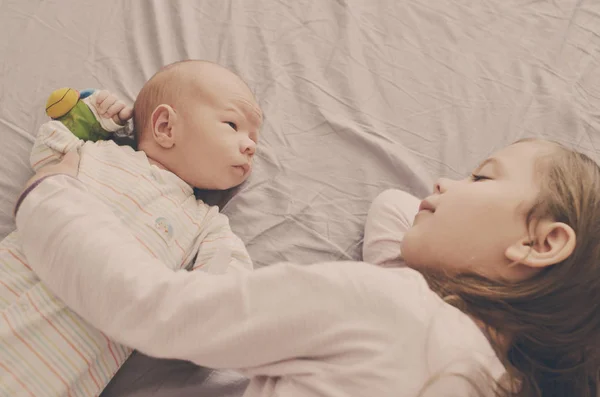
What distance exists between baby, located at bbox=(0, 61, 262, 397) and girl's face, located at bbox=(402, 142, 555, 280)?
296 mm

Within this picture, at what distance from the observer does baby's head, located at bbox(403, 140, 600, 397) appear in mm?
710

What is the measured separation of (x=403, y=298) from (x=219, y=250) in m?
0.36

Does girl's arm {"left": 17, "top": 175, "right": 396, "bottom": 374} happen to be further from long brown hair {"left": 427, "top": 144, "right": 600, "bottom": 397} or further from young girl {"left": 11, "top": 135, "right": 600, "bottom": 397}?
long brown hair {"left": 427, "top": 144, "right": 600, "bottom": 397}

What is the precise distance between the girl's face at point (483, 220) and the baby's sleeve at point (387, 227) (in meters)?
0.13

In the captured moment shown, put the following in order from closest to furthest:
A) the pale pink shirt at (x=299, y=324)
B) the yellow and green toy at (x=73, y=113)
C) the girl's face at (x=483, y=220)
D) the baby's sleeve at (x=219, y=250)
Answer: the pale pink shirt at (x=299, y=324), the girl's face at (x=483, y=220), the baby's sleeve at (x=219, y=250), the yellow and green toy at (x=73, y=113)

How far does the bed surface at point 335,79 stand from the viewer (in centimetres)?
104

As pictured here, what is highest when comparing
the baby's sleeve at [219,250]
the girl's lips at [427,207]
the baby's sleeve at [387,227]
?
the girl's lips at [427,207]

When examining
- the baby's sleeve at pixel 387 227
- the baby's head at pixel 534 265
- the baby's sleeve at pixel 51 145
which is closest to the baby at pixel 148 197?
the baby's sleeve at pixel 51 145

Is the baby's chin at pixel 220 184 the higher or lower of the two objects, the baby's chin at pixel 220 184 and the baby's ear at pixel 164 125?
the lower

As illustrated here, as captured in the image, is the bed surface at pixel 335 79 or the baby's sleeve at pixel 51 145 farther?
the bed surface at pixel 335 79

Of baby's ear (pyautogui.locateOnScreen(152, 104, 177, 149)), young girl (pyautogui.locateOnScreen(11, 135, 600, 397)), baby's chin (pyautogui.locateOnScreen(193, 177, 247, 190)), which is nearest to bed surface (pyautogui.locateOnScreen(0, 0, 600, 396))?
baby's chin (pyautogui.locateOnScreen(193, 177, 247, 190))

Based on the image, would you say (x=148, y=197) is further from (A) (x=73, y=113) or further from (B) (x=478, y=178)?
(B) (x=478, y=178)

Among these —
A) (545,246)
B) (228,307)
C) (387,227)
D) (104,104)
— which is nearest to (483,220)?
(545,246)

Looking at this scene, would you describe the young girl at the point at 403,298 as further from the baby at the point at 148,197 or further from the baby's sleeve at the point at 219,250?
the baby's sleeve at the point at 219,250
